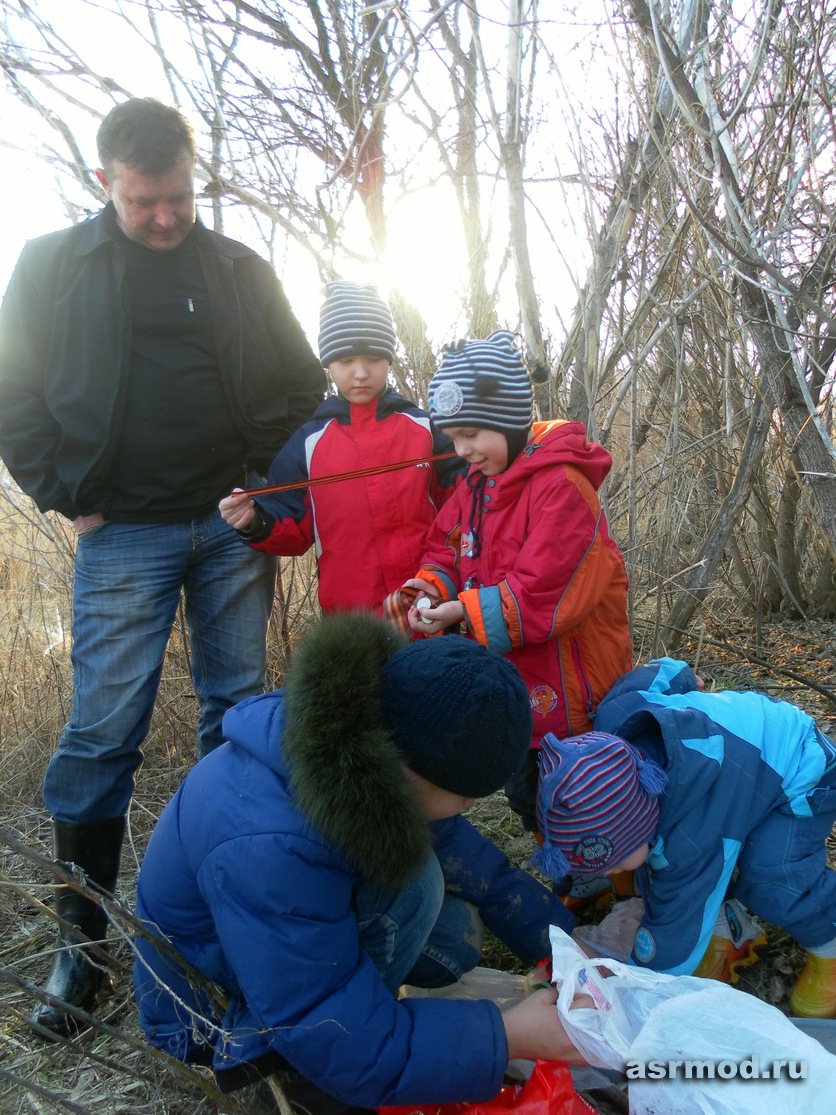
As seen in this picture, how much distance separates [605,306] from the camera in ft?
8.73

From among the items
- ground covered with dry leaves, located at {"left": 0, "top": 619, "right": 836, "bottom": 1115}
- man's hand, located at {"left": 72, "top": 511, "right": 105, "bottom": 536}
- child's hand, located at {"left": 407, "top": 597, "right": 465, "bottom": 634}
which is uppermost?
man's hand, located at {"left": 72, "top": 511, "right": 105, "bottom": 536}

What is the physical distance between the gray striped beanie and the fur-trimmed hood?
2.70 feet

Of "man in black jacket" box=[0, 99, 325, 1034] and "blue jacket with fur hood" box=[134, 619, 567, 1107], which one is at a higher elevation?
"man in black jacket" box=[0, 99, 325, 1034]

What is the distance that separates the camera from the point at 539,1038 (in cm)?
129

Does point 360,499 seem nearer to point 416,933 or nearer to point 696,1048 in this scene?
point 416,933

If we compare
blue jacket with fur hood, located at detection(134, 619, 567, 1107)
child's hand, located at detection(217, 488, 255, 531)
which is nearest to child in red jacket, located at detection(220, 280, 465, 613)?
child's hand, located at detection(217, 488, 255, 531)

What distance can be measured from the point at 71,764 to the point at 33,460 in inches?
28.3

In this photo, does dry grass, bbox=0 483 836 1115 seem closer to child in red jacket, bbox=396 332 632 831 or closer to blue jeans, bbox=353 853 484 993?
blue jeans, bbox=353 853 484 993

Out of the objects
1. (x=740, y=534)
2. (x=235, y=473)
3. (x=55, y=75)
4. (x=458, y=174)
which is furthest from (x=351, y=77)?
(x=740, y=534)

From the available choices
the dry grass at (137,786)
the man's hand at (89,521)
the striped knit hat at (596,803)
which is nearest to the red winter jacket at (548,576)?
the striped knit hat at (596,803)

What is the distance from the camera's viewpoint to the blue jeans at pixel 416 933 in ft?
4.55

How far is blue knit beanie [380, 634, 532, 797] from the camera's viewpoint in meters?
1.20

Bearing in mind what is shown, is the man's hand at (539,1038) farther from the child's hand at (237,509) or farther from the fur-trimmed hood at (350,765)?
the child's hand at (237,509)

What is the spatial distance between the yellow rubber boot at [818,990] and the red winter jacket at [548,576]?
0.66 metres
